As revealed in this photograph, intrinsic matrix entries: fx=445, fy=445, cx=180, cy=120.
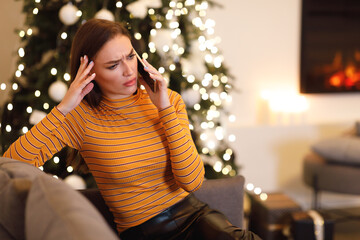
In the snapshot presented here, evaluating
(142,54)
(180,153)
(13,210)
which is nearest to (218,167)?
(142,54)

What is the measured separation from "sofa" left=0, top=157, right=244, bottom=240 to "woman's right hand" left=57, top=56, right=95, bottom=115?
0.26 m

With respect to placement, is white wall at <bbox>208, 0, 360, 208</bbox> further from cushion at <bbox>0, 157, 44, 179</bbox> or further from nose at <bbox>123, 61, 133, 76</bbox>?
cushion at <bbox>0, 157, 44, 179</bbox>

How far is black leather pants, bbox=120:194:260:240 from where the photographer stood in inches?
56.9

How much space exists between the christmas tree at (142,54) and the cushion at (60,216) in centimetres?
133

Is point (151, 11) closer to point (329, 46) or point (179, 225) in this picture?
point (179, 225)

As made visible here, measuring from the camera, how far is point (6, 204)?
3.38ft

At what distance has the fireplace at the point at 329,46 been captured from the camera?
145 inches

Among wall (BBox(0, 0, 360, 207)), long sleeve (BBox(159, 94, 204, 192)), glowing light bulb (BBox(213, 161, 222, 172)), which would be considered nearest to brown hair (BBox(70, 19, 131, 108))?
long sleeve (BBox(159, 94, 204, 192))

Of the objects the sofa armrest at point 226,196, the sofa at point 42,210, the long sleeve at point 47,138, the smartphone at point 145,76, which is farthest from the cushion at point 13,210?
the sofa armrest at point 226,196

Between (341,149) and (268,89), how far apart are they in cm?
85

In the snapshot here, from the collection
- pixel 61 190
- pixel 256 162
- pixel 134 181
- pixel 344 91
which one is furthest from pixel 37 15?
pixel 344 91

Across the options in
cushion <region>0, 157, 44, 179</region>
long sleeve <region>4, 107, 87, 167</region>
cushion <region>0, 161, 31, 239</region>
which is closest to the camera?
cushion <region>0, 161, 31, 239</region>

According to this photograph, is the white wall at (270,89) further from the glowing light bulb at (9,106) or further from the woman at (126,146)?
the woman at (126,146)

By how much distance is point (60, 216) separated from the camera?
2.64 ft
